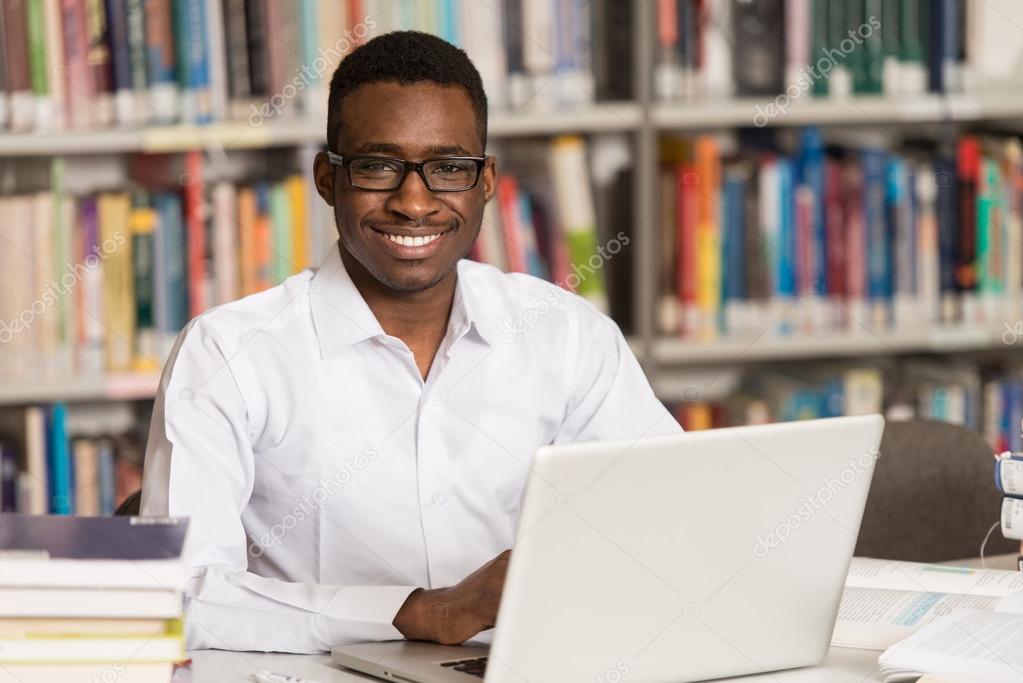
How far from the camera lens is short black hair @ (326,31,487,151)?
5.84ft

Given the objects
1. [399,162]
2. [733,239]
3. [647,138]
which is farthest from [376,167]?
[733,239]

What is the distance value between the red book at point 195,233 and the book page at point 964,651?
1.54 metres

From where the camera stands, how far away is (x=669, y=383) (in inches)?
119

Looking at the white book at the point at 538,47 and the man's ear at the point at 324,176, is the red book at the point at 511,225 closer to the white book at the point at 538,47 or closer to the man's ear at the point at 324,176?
the white book at the point at 538,47

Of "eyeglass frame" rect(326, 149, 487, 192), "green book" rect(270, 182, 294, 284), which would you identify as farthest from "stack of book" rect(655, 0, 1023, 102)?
"eyeglass frame" rect(326, 149, 487, 192)

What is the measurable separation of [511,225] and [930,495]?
93 cm

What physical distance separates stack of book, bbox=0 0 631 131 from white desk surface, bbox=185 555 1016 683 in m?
1.30

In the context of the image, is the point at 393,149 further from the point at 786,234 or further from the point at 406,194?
the point at 786,234

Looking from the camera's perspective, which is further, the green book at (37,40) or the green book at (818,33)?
the green book at (818,33)

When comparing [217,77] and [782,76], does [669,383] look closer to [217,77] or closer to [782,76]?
[782,76]

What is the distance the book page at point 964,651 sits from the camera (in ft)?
4.17

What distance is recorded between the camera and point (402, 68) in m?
1.78

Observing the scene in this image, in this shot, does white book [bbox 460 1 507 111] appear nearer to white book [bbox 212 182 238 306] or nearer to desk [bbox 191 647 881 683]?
white book [bbox 212 182 238 306]

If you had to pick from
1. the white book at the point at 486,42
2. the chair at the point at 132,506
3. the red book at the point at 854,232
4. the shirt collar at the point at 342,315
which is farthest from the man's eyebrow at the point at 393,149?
the red book at the point at 854,232
